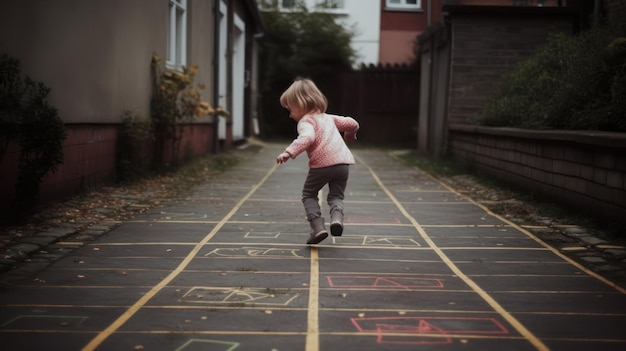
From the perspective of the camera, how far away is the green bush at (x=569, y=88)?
27.6 feet

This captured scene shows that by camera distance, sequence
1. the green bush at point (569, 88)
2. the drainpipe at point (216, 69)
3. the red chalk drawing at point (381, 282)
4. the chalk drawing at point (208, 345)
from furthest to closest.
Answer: the drainpipe at point (216, 69)
the green bush at point (569, 88)
the red chalk drawing at point (381, 282)
the chalk drawing at point (208, 345)

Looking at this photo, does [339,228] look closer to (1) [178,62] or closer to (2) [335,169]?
(2) [335,169]

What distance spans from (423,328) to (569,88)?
6.19 m

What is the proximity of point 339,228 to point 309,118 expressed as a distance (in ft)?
3.00

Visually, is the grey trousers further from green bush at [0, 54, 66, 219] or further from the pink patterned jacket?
green bush at [0, 54, 66, 219]

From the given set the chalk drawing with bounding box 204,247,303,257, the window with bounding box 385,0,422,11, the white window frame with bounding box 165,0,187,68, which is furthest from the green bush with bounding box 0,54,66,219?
the window with bounding box 385,0,422,11

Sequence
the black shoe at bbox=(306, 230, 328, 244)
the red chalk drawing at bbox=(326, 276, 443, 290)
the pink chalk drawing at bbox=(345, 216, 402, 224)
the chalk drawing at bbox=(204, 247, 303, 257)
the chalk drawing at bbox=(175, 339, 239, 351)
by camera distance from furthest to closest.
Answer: the pink chalk drawing at bbox=(345, 216, 402, 224) → the black shoe at bbox=(306, 230, 328, 244) → the chalk drawing at bbox=(204, 247, 303, 257) → the red chalk drawing at bbox=(326, 276, 443, 290) → the chalk drawing at bbox=(175, 339, 239, 351)

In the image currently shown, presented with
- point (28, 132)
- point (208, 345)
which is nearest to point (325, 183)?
point (28, 132)

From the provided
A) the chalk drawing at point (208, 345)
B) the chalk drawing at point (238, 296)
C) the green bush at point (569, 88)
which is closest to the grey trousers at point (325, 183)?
the chalk drawing at point (238, 296)

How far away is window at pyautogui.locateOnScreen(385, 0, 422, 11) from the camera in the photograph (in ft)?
88.9

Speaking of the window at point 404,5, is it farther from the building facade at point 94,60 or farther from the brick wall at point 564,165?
the brick wall at point 564,165

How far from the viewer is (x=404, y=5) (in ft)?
89.5

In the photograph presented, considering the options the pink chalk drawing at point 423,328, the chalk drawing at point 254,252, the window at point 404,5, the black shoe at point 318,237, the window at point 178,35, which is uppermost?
the window at point 404,5

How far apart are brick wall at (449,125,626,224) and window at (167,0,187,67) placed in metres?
5.34
